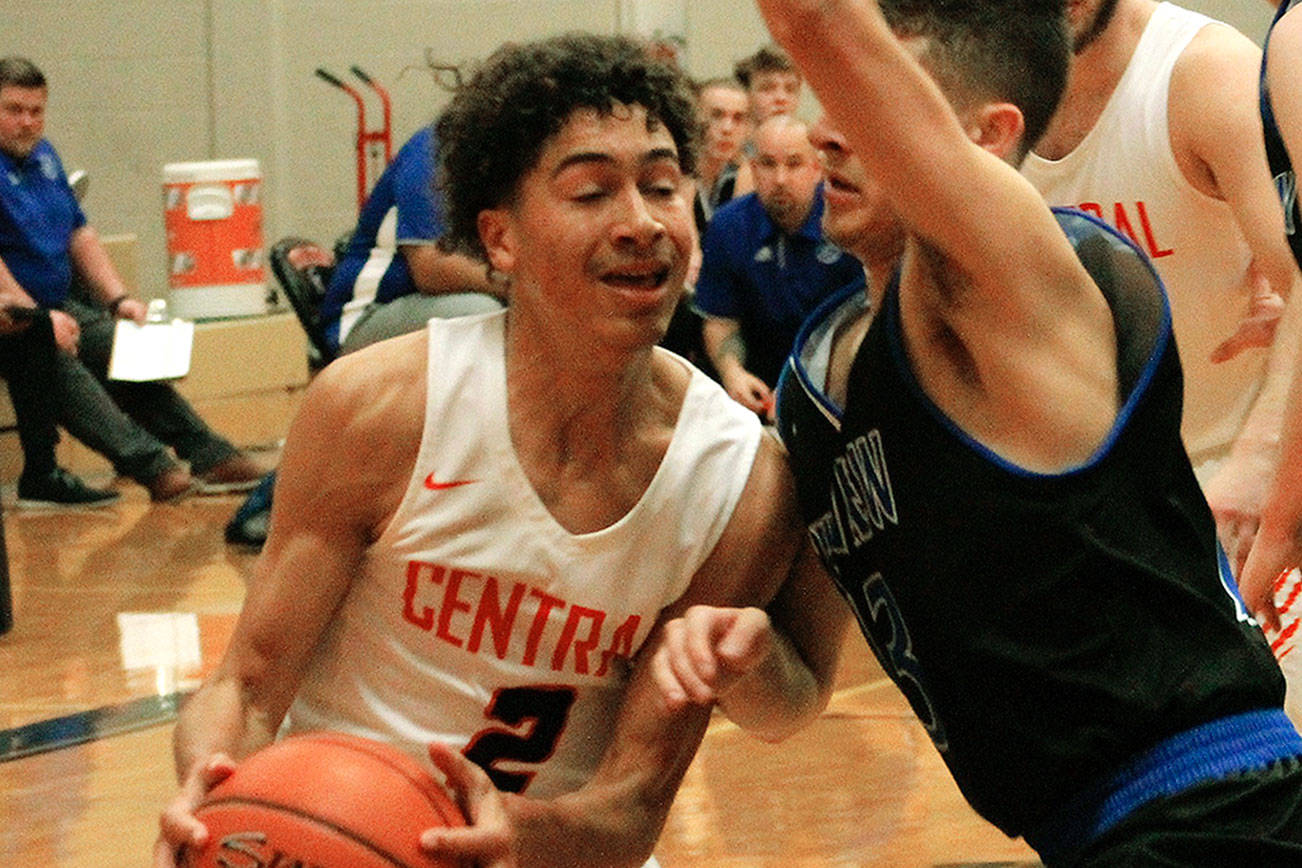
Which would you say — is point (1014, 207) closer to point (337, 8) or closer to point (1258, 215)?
point (1258, 215)

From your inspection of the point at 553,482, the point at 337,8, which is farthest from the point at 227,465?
the point at 553,482

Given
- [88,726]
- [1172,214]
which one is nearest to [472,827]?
[1172,214]

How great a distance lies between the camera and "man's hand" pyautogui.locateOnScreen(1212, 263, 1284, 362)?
3361 mm

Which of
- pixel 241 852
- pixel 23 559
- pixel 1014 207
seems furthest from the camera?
pixel 23 559

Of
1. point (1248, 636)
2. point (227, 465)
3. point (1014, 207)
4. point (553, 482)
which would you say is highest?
point (1014, 207)

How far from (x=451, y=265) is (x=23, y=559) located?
9.81ft

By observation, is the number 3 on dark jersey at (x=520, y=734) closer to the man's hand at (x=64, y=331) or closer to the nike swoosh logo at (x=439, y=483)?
the nike swoosh logo at (x=439, y=483)

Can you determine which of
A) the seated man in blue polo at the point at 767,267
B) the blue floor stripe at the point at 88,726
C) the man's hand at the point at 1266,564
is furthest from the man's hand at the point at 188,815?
the seated man in blue polo at the point at 767,267

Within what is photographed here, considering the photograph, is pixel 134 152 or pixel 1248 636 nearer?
pixel 1248 636

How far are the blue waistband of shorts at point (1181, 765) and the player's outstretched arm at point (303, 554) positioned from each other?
1.18 metres

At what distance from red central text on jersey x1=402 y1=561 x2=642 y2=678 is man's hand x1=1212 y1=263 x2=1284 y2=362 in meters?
1.30

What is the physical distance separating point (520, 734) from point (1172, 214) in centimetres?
158

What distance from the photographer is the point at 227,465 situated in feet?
30.9

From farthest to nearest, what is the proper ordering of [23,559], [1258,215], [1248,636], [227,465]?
1. [227,465]
2. [23,559]
3. [1258,215]
4. [1248,636]
